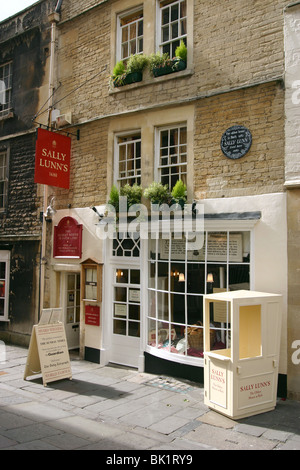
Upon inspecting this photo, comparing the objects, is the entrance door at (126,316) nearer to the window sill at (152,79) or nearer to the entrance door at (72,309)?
the entrance door at (72,309)

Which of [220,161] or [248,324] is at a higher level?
[220,161]

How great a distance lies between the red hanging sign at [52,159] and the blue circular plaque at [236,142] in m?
4.37

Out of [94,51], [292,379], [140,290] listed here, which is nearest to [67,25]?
[94,51]

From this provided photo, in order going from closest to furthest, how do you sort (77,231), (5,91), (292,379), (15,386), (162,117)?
(292,379) < (15,386) < (162,117) < (77,231) < (5,91)

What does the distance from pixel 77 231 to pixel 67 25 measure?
5.85 metres

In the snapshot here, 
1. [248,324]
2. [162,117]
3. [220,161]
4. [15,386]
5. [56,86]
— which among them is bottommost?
[15,386]

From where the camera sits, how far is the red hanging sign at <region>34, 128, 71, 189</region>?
931 centimetres

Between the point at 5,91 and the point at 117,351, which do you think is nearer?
the point at 117,351

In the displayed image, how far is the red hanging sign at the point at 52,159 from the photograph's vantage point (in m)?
9.31

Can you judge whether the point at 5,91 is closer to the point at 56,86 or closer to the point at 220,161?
the point at 56,86

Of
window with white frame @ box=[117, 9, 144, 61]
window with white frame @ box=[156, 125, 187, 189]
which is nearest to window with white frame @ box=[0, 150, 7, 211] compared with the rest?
window with white frame @ box=[117, 9, 144, 61]

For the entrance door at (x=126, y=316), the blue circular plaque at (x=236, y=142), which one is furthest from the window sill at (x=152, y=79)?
the entrance door at (x=126, y=316)

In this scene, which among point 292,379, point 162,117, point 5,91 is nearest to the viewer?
point 292,379

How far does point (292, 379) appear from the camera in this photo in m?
6.62
